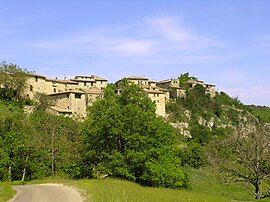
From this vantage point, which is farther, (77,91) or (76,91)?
(77,91)

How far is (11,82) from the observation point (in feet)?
279

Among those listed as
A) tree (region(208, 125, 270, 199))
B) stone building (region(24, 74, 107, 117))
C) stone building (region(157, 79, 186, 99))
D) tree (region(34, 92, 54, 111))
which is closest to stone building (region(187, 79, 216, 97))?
stone building (region(157, 79, 186, 99))

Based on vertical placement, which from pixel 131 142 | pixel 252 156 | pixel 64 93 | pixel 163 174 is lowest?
pixel 163 174

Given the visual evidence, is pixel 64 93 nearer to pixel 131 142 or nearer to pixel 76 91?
pixel 76 91

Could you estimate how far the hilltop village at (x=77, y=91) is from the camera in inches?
3610

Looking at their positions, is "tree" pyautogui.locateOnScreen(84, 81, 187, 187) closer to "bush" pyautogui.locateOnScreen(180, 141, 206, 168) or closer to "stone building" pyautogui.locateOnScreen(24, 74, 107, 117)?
"bush" pyautogui.locateOnScreen(180, 141, 206, 168)

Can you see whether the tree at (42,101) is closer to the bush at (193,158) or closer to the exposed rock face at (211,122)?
the exposed rock face at (211,122)

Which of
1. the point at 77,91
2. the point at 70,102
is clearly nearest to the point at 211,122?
the point at 77,91

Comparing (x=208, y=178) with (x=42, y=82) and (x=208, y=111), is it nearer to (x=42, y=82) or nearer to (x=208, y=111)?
(x=42, y=82)

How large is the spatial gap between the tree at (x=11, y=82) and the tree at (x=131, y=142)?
50.3 m

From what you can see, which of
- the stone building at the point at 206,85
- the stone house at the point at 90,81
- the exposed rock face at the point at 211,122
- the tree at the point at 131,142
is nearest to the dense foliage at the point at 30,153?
the tree at the point at 131,142

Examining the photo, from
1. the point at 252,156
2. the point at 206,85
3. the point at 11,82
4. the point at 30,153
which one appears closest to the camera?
the point at 252,156

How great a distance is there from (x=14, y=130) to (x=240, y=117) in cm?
9640

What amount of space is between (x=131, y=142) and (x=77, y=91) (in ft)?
201
